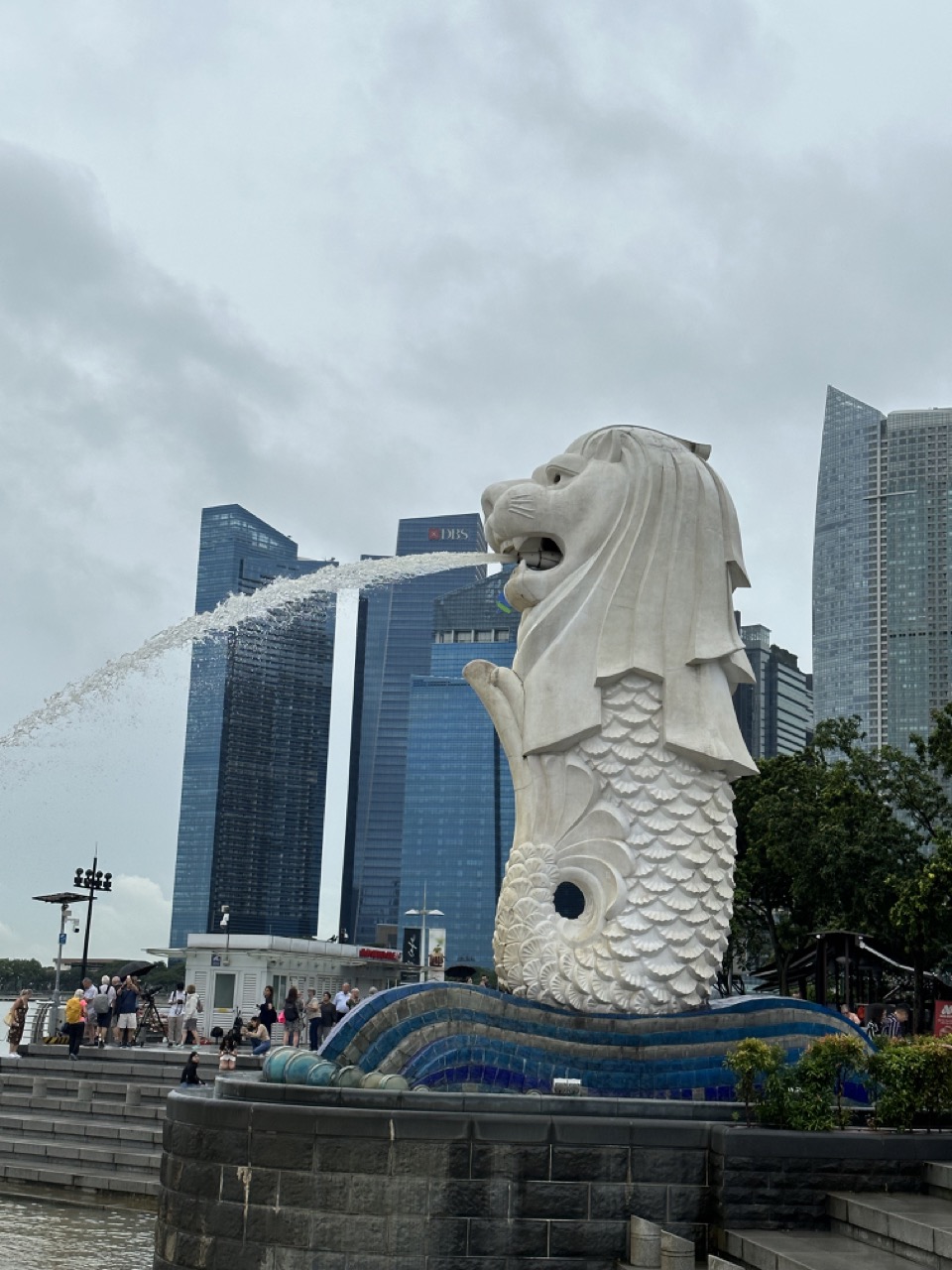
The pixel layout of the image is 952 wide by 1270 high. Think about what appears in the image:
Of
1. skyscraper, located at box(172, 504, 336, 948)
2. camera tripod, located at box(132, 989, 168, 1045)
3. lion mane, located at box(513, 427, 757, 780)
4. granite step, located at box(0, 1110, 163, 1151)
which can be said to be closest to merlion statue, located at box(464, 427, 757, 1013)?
lion mane, located at box(513, 427, 757, 780)

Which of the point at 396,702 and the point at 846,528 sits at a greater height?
the point at 846,528

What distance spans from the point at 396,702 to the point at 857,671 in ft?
159

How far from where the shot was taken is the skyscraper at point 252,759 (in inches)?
3346

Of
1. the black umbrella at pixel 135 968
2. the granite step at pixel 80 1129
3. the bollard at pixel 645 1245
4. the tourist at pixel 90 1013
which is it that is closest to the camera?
the bollard at pixel 645 1245

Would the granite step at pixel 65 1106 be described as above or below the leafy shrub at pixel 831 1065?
below

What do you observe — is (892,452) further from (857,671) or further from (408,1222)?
(408,1222)

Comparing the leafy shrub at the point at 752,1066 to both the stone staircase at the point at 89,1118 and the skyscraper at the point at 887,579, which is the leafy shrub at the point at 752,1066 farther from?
the skyscraper at the point at 887,579

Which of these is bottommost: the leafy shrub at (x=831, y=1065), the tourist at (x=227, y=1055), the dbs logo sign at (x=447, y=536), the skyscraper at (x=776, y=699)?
the tourist at (x=227, y=1055)

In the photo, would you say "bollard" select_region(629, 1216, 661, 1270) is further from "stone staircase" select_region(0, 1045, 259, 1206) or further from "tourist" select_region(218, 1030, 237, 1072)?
"tourist" select_region(218, 1030, 237, 1072)

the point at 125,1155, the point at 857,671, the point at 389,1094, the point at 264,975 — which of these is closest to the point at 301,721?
the point at 857,671

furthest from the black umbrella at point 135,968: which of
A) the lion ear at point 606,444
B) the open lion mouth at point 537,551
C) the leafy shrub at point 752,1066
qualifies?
the leafy shrub at point 752,1066

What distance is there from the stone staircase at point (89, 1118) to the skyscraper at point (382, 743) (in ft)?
343

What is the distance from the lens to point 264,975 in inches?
1184

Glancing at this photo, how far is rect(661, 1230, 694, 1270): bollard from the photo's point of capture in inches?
318
